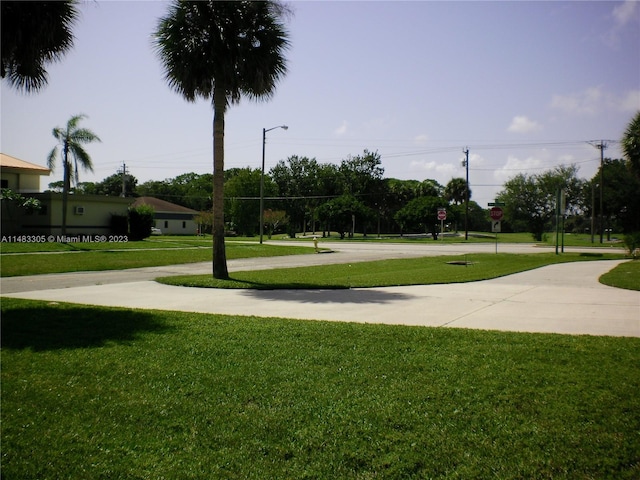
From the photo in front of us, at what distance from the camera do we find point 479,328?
788 cm

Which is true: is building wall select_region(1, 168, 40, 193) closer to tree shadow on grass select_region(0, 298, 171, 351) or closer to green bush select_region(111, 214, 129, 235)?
green bush select_region(111, 214, 129, 235)

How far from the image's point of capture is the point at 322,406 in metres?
4.93

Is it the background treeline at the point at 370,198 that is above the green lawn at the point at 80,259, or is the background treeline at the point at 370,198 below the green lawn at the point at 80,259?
above

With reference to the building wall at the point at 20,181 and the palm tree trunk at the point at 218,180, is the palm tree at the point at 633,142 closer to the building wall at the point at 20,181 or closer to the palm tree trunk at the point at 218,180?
the palm tree trunk at the point at 218,180

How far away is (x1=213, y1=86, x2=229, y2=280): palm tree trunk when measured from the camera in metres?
16.3

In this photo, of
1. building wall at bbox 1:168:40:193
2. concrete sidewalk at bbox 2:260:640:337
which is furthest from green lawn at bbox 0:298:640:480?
building wall at bbox 1:168:40:193

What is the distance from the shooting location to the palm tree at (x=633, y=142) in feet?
102

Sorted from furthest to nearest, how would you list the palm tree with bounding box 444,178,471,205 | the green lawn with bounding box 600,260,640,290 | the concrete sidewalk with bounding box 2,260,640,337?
the palm tree with bounding box 444,178,471,205, the green lawn with bounding box 600,260,640,290, the concrete sidewalk with bounding box 2,260,640,337

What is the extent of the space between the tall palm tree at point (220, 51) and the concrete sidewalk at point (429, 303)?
14.0 feet

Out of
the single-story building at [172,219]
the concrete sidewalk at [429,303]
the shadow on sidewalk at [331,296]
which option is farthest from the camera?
the single-story building at [172,219]

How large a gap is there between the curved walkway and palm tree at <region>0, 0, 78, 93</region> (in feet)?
14.8

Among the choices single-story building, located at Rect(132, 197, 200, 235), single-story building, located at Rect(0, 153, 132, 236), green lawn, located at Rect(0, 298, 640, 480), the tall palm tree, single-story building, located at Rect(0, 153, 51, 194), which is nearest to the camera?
green lawn, located at Rect(0, 298, 640, 480)

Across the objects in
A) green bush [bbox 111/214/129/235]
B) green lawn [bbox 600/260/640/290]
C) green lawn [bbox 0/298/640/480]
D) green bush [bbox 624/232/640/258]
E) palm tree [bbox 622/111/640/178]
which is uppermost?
palm tree [bbox 622/111/640/178]

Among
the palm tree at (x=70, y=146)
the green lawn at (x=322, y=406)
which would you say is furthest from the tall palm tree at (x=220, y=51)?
the palm tree at (x=70, y=146)
